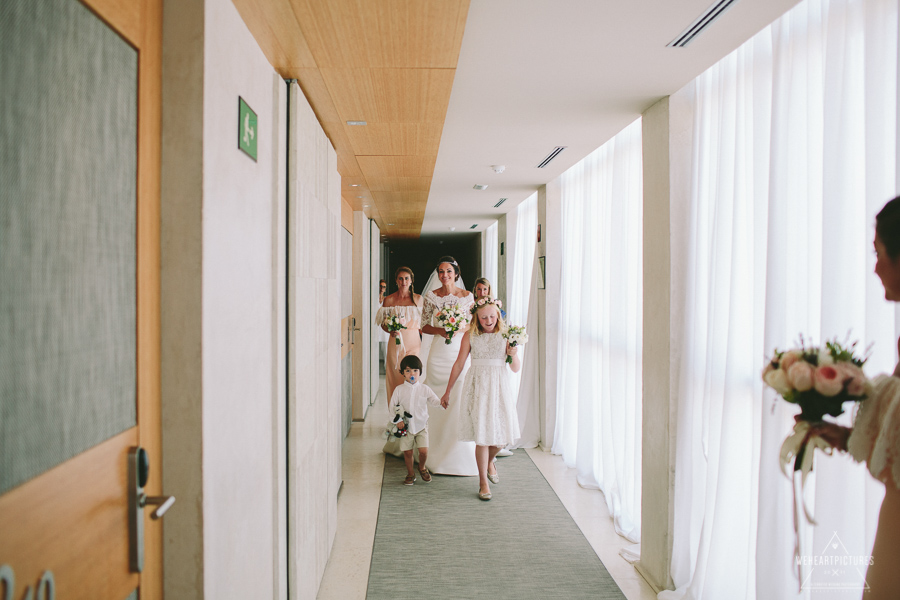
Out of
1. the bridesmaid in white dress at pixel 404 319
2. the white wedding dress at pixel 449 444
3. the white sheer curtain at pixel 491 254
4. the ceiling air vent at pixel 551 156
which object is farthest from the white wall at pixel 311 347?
the white sheer curtain at pixel 491 254

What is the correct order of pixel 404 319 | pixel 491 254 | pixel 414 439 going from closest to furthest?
pixel 414 439, pixel 404 319, pixel 491 254

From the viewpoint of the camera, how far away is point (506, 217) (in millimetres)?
8141

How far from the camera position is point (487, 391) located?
4301 mm

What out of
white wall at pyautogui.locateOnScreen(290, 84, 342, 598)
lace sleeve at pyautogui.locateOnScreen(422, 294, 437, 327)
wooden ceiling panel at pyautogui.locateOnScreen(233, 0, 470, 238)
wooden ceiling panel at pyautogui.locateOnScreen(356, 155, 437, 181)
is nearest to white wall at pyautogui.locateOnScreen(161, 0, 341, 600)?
white wall at pyautogui.locateOnScreen(290, 84, 342, 598)

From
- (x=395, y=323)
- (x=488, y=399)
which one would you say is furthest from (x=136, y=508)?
(x=395, y=323)

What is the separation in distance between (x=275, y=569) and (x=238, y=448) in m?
0.76

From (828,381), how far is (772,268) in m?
1.00

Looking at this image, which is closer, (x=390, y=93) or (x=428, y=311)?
(x=390, y=93)

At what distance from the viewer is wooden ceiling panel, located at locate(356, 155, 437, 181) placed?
3.96 metres

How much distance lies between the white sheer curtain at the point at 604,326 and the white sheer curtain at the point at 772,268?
84 centimetres

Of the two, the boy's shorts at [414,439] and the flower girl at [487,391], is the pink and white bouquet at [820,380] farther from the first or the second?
the boy's shorts at [414,439]

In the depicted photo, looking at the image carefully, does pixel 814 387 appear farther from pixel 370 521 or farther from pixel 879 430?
pixel 370 521

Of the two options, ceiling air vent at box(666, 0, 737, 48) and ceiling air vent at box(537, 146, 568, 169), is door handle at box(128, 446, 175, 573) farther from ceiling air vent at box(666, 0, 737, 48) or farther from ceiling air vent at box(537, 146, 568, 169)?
ceiling air vent at box(537, 146, 568, 169)

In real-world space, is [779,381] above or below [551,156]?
below
